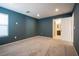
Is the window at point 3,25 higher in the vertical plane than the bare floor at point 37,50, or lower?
higher

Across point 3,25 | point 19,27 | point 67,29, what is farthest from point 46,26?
point 3,25

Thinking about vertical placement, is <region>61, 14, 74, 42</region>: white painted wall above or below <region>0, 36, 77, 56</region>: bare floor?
above

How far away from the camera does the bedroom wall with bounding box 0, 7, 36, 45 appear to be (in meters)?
4.57

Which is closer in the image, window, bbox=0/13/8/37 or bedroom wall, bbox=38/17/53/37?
window, bbox=0/13/8/37

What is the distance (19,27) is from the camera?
553 cm

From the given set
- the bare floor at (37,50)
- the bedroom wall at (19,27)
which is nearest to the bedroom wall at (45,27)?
the bedroom wall at (19,27)

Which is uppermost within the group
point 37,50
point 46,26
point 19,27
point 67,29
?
point 46,26

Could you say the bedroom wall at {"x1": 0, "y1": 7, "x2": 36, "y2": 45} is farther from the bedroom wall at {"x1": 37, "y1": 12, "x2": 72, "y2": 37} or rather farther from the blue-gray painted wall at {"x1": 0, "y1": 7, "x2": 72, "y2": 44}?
the bedroom wall at {"x1": 37, "y1": 12, "x2": 72, "y2": 37}

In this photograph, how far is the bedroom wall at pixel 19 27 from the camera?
4573 millimetres

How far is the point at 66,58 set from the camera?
227 cm

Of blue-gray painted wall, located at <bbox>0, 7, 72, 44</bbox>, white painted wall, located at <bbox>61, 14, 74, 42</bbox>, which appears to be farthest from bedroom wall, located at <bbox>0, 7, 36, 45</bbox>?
white painted wall, located at <bbox>61, 14, 74, 42</bbox>

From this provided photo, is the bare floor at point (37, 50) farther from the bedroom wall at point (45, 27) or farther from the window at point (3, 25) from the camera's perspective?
the bedroom wall at point (45, 27)

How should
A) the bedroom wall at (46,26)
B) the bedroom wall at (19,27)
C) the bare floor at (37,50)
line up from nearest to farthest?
1. the bare floor at (37,50)
2. the bedroom wall at (19,27)
3. the bedroom wall at (46,26)

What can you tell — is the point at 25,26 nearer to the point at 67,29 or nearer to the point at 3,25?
the point at 3,25
